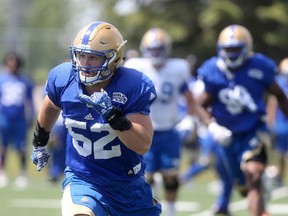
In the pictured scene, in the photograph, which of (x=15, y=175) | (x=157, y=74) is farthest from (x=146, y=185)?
(x=15, y=175)

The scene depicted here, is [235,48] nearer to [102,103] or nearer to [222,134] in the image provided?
[222,134]

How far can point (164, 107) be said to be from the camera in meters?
9.89

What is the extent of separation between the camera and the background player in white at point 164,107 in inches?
380

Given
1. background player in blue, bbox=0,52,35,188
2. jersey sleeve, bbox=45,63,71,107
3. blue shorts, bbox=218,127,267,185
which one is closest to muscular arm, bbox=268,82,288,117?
blue shorts, bbox=218,127,267,185

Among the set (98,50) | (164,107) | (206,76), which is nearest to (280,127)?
(164,107)

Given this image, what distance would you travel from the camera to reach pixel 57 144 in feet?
49.9

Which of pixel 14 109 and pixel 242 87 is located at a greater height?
pixel 242 87

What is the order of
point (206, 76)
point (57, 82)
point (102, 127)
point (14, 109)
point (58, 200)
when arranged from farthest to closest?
1. point (14, 109)
2. point (58, 200)
3. point (206, 76)
4. point (57, 82)
5. point (102, 127)

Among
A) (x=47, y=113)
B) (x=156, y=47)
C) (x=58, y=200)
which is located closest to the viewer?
(x=47, y=113)

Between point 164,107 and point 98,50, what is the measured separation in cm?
419

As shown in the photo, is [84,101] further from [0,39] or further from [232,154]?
[0,39]

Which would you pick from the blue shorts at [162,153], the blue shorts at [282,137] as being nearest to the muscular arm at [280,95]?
the blue shorts at [162,153]

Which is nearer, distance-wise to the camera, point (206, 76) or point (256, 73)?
point (256, 73)

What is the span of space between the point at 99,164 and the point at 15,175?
10609 millimetres
